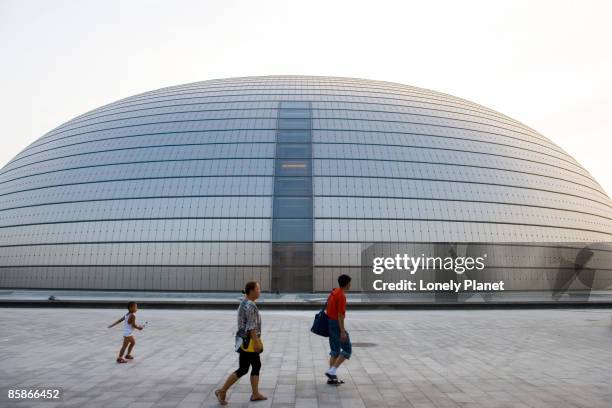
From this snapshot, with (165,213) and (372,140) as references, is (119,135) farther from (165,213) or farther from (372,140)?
(372,140)

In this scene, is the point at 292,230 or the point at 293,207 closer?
the point at 292,230

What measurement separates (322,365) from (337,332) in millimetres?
2015

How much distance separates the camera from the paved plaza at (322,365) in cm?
782

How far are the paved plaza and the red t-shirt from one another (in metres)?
1.38

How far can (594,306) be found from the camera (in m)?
27.7

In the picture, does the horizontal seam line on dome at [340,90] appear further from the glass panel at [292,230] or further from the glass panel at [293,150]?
the glass panel at [292,230]

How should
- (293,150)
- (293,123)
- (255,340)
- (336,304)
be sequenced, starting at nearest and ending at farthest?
(255,340) < (336,304) < (293,150) < (293,123)

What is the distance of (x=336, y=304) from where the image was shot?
8.88m

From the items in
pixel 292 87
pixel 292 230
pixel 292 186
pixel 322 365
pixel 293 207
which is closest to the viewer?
pixel 322 365

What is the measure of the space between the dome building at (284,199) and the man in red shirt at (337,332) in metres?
21.2

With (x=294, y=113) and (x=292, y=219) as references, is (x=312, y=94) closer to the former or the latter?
(x=294, y=113)
